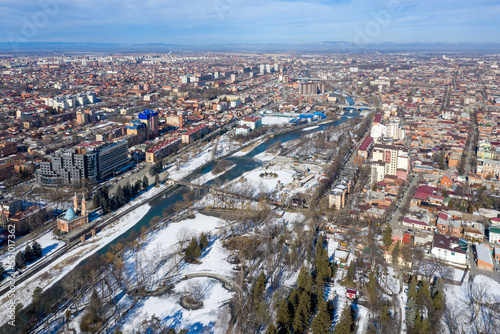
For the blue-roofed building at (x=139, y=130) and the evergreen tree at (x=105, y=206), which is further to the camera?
the blue-roofed building at (x=139, y=130)

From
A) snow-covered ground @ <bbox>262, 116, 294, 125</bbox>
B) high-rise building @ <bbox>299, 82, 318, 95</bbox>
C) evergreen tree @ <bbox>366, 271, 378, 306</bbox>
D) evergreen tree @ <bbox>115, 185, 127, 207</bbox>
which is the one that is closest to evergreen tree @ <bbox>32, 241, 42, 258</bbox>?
evergreen tree @ <bbox>115, 185, 127, 207</bbox>

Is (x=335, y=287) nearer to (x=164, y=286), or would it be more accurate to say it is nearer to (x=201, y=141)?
(x=164, y=286)

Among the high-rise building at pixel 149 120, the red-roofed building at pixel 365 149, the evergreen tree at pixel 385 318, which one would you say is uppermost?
the high-rise building at pixel 149 120

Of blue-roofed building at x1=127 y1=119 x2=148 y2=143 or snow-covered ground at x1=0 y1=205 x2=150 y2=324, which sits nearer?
snow-covered ground at x1=0 y1=205 x2=150 y2=324

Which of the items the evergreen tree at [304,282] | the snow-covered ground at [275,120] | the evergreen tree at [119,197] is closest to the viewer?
the evergreen tree at [304,282]

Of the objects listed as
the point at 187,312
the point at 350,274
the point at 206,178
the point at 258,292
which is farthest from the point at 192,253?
the point at 206,178

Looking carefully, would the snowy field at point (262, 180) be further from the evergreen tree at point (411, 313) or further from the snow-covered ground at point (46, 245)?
the evergreen tree at point (411, 313)

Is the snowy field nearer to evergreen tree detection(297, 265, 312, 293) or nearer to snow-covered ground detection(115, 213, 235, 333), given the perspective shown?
snow-covered ground detection(115, 213, 235, 333)

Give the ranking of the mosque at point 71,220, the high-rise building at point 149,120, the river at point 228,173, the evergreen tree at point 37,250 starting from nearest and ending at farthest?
the evergreen tree at point 37,250, the mosque at point 71,220, the river at point 228,173, the high-rise building at point 149,120

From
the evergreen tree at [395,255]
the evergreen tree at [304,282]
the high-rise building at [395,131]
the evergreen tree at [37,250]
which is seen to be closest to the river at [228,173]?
the evergreen tree at [37,250]
